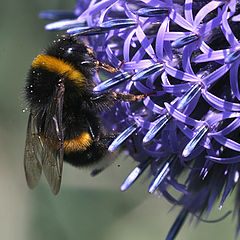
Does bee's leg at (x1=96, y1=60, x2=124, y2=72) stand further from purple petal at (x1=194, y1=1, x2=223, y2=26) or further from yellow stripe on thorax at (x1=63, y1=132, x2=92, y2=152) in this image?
purple petal at (x1=194, y1=1, x2=223, y2=26)

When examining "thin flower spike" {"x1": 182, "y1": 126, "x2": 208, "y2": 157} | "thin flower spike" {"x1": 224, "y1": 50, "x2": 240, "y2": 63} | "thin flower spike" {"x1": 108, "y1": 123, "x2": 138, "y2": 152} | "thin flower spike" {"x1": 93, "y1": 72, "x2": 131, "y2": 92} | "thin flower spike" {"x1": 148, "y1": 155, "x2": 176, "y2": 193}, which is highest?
"thin flower spike" {"x1": 93, "y1": 72, "x2": 131, "y2": 92}

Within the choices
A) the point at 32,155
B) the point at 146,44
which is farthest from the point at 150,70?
the point at 32,155

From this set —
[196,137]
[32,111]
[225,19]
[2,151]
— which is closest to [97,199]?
[2,151]

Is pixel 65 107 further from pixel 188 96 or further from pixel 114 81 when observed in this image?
pixel 188 96

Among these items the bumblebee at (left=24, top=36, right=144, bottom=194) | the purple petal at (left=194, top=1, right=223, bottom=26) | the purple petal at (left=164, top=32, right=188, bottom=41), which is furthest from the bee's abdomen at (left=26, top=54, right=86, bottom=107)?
the purple petal at (left=194, top=1, right=223, bottom=26)

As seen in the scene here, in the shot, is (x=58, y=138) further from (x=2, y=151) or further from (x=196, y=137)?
(x=2, y=151)

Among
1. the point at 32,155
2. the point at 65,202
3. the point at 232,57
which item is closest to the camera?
the point at 232,57
